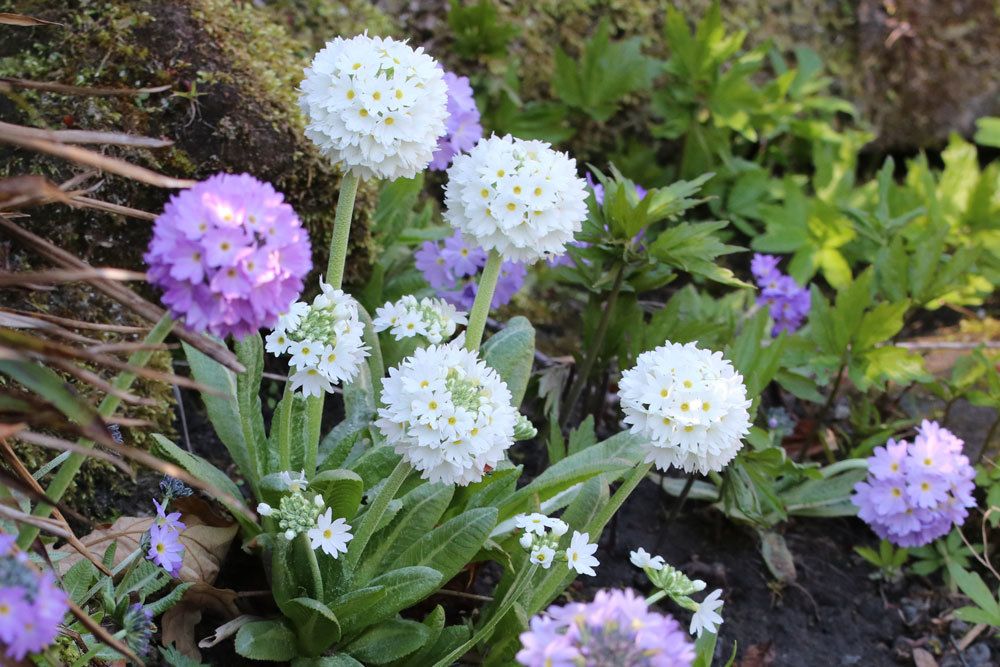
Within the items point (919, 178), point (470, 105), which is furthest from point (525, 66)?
point (919, 178)

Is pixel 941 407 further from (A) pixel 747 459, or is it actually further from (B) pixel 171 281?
(B) pixel 171 281

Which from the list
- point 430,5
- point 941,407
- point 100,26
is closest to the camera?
point 100,26

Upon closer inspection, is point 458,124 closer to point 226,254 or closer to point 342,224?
point 342,224

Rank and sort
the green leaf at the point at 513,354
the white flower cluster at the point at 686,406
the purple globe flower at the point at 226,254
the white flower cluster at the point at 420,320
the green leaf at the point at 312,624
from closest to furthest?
the purple globe flower at the point at 226,254, the white flower cluster at the point at 686,406, the green leaf at the point at 312,624, the white flower cluster at the point at 420,320, the green leaf at the point at 513,354

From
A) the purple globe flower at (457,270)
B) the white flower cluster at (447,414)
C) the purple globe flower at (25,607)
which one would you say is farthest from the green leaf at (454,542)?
the purple globe flower at (457,270)

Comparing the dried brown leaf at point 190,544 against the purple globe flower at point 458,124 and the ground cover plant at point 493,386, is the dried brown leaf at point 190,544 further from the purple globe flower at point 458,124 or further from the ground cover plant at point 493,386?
the purple globe flower at point 458,124

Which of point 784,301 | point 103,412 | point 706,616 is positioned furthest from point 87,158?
point 784,301
